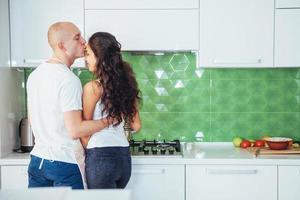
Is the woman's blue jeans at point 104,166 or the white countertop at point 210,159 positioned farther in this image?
the white countertop at point 210,159

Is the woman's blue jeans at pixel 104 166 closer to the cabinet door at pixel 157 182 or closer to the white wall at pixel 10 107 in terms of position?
the cabinet door at pixel 157 182

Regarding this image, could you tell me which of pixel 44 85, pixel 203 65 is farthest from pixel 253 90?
pixel 44 85

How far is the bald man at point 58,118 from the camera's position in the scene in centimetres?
183

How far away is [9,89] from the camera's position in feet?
8.53

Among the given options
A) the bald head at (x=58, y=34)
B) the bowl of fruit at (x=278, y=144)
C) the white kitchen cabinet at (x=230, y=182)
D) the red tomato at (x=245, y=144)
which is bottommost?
the white kitchen cabinet at (x=230, y=182)

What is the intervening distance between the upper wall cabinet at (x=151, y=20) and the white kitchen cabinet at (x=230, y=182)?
86 centimetres

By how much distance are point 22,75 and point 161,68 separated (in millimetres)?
1075

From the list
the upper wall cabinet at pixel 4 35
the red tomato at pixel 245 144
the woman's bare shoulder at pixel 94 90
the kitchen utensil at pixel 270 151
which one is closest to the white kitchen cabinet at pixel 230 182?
the kitchen utensil at pixel 270 151

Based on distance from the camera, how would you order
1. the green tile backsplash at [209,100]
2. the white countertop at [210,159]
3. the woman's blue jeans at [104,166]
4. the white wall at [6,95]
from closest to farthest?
the woman's blue jeans at [104,166] → the white countertop at [210,159] → the white wall at [6,95] → the green tile backsplash at [209,100]

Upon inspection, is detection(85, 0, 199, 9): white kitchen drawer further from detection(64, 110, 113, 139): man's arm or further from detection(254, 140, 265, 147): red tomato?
detection(254, 140, 265, 147): red tomato

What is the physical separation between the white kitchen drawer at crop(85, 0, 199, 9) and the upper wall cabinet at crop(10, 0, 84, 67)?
121mm

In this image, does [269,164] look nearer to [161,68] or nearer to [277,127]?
[277,127]

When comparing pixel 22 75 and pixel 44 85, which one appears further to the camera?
pixel 22 75

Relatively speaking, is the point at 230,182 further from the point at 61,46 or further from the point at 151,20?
the point at 61,46
